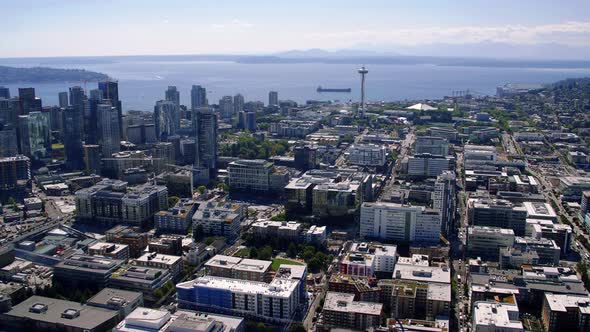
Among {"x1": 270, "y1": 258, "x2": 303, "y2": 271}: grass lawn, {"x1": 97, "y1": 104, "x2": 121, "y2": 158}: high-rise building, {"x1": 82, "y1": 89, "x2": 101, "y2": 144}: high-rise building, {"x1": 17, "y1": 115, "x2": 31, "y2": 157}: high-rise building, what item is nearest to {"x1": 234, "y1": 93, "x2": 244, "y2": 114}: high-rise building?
{"x1": 82, "y1": 89, "x2": 101, "y2": 144}: high-rise building

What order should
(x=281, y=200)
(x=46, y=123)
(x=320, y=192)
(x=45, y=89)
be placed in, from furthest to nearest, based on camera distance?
1. (x=45, y=89)
2. (x=46, y=123)
3. (x=281, y=200)
4. (x=320, y=192)

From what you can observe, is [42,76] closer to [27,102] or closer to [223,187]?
[27,102]

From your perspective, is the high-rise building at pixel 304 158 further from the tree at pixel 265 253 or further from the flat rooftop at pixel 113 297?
the flat rooftop at pixel 113 297

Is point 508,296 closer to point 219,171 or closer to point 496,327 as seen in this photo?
point 496,327

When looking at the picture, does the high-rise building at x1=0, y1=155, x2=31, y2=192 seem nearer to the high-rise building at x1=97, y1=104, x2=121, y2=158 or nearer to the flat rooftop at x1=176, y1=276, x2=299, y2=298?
the high-rise building at x1=97, y1=104, x2=121, y2=158

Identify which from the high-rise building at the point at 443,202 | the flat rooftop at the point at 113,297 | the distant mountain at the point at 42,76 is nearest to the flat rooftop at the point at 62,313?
the flat rooftop at the point at 113,297

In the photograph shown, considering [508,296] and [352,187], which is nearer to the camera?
[508,296]

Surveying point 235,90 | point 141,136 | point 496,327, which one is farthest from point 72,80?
point 496,327
